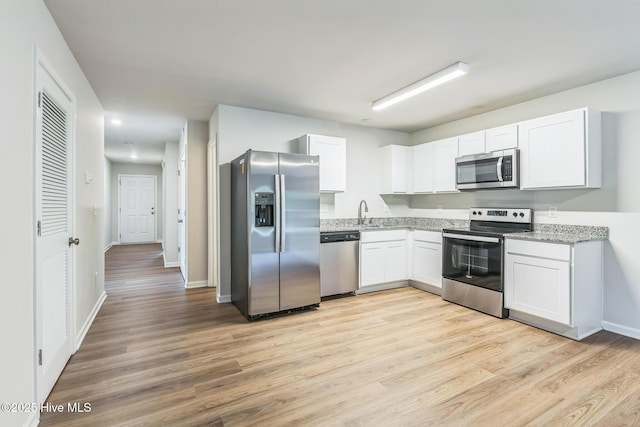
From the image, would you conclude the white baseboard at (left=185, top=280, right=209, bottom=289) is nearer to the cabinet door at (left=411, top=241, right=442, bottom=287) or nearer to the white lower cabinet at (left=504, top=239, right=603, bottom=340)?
the cabinet door at (left=411, top=241, right=442, bottom=287)

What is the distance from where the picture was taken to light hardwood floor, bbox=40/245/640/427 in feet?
6.20

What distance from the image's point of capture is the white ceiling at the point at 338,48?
207cm

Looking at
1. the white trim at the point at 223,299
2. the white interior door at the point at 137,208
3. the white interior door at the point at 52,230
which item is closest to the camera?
the white interior door at the point at 52,230

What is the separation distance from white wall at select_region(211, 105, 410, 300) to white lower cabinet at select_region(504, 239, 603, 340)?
87.6 inches

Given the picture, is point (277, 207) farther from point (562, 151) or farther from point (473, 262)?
point (562, 151)

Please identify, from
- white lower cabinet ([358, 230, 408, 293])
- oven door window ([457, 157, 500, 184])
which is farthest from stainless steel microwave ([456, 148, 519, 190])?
white lower cabinet ([358, 230, 408, 293])

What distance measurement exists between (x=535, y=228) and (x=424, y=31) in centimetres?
267

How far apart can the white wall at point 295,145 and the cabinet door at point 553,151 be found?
2120mm

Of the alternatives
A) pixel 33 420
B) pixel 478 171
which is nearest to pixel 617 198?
pixel 478 171

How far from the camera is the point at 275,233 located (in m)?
3.53

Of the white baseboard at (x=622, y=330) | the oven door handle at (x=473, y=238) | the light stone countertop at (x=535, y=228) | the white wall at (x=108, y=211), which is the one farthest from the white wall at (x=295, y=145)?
the white wall at (x=108, y=211)

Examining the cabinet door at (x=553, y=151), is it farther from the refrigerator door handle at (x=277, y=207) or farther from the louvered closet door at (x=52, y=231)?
the louvered closet door at (x=52, y=231)

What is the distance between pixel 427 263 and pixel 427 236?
38cm

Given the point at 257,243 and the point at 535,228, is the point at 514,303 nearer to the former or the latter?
the point at 535,228
